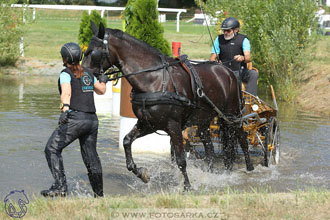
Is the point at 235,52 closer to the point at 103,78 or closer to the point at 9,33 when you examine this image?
the point at 103,78

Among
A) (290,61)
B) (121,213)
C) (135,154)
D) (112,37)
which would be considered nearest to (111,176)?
(135,154)

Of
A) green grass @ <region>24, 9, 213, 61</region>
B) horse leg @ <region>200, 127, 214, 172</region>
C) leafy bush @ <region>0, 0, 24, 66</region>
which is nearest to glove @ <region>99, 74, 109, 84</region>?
horse leg @ <region>200, 127, 214, 172</region>

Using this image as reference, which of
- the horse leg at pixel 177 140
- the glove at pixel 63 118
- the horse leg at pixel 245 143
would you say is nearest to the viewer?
the glove at pixel 63 118

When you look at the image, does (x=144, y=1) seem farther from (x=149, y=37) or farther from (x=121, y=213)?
(x=121, y=213)

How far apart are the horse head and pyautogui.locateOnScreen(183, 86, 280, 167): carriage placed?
111 inches

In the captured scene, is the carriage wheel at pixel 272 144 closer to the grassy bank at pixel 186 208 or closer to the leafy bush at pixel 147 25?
the leafy bush at pixel 147 25

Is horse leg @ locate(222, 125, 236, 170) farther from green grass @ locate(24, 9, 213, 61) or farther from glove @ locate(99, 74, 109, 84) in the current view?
green grass @ locate(24, 9, 213, 61)

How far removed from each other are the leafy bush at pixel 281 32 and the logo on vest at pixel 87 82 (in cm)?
1179

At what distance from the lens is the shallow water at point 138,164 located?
8.48m

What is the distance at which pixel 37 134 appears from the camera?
1217 centimetres

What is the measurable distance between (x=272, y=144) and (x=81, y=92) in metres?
4.19

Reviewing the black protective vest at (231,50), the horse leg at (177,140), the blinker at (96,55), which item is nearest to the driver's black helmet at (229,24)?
the black protective vest at (231,50)

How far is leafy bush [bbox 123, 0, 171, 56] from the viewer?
11.3m

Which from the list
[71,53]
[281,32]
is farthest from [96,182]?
[281,32]
